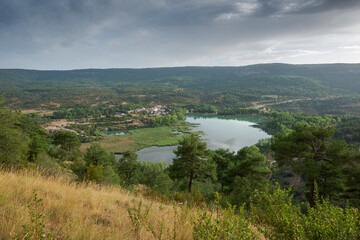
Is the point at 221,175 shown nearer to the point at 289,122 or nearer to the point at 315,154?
the point at 315,154

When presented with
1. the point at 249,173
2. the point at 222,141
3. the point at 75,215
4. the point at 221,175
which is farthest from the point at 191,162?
the point at 222,141

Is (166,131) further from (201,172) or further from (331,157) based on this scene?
(331,157)

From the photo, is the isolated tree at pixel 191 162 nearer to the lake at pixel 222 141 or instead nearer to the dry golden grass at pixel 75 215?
the dry golden grass at pixel 75 215

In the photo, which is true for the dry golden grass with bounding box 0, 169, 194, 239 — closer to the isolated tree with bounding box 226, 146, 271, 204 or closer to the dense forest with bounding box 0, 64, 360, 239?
the dense forest with bounding box 0, 64, 360, 239

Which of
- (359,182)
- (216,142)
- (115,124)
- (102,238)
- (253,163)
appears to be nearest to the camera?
(102,238)

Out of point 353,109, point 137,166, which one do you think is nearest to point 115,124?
point 137,166
